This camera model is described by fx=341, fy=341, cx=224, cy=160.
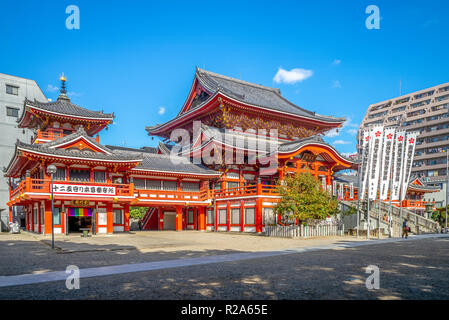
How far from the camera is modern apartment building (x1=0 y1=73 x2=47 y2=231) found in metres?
48.3

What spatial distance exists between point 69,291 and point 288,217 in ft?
63.5

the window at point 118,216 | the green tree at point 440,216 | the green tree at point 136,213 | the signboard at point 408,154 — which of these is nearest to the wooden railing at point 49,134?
the window at point 118,216

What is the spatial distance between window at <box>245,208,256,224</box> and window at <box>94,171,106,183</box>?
12873 millimetres

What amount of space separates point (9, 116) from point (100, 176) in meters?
30.7

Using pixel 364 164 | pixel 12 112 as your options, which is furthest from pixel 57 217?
pixel 12 112

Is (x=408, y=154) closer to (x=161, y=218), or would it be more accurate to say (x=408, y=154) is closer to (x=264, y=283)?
(x=264, y=283)

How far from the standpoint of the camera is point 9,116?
5050cm

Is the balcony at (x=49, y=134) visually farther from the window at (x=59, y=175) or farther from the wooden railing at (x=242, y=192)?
the wooden railing at (x=242, y=192)

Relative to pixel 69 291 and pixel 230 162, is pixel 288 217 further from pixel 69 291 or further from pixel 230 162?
pixel 69 291

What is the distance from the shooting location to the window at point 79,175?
28.5 meters

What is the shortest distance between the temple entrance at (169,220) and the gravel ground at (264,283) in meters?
25.6

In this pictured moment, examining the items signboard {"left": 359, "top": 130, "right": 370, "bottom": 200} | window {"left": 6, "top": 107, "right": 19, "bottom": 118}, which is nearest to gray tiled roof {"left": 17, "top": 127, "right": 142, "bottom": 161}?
signboard {"left": 359, "top": 130, "right": 370, "bottom": 200}

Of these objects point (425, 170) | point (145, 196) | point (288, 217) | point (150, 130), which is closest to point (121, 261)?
point (288, 217)
